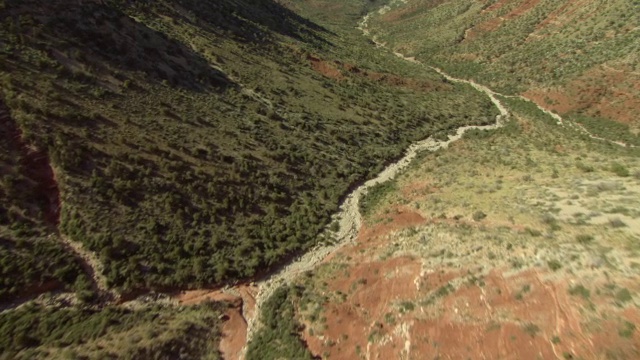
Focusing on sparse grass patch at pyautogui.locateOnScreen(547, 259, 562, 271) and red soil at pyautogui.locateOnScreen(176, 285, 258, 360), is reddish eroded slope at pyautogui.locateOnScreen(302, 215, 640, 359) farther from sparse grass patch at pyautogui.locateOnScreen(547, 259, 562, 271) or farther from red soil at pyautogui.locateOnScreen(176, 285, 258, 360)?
red soil at pyautogui.locateOnScreen(176, 285, 258, 360)

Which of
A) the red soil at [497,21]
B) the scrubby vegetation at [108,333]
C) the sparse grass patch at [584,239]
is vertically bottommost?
the scrubby vegetation at [108,333]

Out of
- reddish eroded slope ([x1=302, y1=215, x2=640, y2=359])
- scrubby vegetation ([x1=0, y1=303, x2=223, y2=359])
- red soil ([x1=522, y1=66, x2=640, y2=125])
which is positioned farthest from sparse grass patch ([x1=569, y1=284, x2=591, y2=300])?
red soil ([x1=522, y1=66, x2=640, y2=125])

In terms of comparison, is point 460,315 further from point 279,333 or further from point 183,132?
point 183,132

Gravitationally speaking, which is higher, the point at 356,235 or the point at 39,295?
the point at 356,235

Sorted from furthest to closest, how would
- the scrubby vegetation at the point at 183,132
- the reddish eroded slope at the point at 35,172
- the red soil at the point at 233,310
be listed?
the scrubby vegetation at the point at 183,132, the reddish eroded slope at the point at 35,172, the red soil at the point at 233,310

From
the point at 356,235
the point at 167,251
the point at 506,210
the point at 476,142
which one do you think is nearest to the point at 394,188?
the point at 356,235

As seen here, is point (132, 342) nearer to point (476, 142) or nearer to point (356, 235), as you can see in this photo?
point (356, 235)

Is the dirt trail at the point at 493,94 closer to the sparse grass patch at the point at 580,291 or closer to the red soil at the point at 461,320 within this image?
the sparse grass patch at the point at 580,291

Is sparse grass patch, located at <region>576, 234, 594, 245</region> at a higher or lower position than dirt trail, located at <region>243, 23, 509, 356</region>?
higher

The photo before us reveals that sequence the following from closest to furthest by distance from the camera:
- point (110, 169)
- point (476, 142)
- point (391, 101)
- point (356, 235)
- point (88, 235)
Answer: point (88, 235), point (110, 169), point (356, 235), point (476, 142), point (391, 101)

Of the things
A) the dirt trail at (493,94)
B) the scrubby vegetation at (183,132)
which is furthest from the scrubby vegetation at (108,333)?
the dirt trail at (493,94)

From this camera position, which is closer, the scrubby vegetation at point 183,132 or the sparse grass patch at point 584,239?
the sparse grass patch at point 584,239
